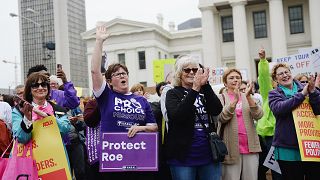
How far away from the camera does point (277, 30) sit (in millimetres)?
39812

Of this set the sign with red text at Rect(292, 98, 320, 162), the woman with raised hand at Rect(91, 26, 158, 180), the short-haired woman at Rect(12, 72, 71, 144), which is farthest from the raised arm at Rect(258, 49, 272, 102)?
the short-haired woman at Rect(12, 72, 71, 144)

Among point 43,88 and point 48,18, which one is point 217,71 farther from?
point 48,18

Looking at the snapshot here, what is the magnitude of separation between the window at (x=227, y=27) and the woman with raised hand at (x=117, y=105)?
4129 centimetres

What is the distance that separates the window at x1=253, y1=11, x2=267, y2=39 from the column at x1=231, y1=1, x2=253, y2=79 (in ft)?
11.4

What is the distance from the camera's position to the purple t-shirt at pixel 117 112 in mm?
4234

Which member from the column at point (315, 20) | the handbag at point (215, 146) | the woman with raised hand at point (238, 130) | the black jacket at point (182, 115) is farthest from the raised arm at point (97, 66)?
the column at point (315, 20)

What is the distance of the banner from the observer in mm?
4109

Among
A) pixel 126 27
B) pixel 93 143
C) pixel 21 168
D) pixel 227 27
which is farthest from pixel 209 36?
pixel 21 168

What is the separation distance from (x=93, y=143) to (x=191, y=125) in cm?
128

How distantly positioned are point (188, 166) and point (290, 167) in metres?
1.31

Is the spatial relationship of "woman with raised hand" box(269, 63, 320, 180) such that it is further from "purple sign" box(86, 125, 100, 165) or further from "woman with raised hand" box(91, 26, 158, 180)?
"purple sign" box(86, 125, 100, 165)

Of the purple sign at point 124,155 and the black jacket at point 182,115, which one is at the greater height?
the black jacket at point 182,115

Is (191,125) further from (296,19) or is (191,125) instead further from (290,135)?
(296,19)

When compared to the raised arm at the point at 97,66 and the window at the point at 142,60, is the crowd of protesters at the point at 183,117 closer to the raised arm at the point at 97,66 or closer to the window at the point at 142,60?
the raised arm at the point at 97,66
